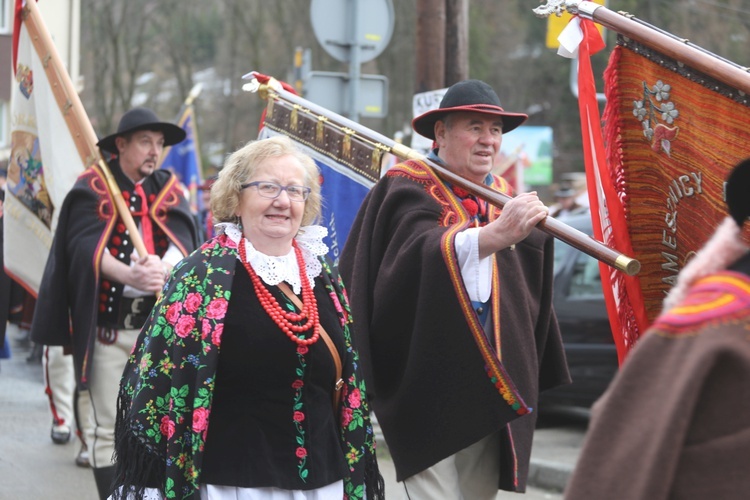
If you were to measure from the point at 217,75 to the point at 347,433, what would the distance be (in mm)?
45080

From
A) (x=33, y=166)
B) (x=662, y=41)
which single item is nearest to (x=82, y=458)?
(x=33, y=166)

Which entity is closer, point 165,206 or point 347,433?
point 347,433

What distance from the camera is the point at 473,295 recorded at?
4535mm

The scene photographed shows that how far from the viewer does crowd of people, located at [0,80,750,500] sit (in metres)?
2.16

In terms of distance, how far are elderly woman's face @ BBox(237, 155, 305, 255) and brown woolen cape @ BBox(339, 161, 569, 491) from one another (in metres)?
0.57

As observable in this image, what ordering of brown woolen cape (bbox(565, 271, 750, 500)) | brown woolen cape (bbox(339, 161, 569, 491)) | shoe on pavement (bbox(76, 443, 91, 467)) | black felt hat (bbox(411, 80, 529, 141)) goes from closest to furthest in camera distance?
brown woolen cape (bbox(565, 271, 750, 500)) → brown woolen cape (bbox(339, 161, 569, 491)) → black felt hat (bbox(411, 80, 529, 141)) → shoe on pavement (bbox(76, 443, 91, 467))

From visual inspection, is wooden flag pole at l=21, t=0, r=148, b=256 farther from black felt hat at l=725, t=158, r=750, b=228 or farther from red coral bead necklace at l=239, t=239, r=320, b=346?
black felt hat at l=725, t=158, r=750, b=228

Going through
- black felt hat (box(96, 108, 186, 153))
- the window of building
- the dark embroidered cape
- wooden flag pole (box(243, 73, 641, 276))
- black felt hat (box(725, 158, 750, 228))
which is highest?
black felt hat (box(725, 158, 750, 228))

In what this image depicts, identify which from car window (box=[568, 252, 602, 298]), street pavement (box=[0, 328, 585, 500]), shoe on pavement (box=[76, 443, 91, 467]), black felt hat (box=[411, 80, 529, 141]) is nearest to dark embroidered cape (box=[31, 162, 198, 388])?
street pavement (box=[0, 328, 585, 500])

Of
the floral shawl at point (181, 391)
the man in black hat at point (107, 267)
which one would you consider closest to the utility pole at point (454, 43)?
the man in black hat at point (107, 267)

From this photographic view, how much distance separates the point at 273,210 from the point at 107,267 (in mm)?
2447

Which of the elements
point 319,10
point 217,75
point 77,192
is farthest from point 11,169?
point 217,75

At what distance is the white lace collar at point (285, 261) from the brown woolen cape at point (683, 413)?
189 centimetres

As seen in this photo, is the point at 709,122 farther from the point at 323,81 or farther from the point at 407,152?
the point at 323,81
